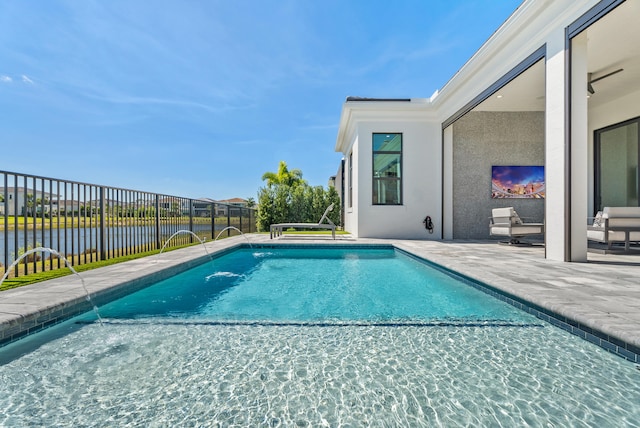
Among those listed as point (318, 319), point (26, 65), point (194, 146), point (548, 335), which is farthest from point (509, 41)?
point (194, 146)

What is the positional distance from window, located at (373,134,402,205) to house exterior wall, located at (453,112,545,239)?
5.55ft

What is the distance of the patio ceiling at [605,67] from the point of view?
457 centimetres

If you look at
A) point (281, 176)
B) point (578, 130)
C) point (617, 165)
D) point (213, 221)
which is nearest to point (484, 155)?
point (617, 165)

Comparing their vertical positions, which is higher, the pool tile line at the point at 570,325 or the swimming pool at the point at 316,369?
the pool tile line at the point at 570,325

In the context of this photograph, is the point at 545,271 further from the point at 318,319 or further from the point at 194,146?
the point at 194,146

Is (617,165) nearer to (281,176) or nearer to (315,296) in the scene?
(315,296)

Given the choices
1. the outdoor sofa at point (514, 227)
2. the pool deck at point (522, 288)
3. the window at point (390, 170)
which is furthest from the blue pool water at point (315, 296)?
the window at point (390, 170)

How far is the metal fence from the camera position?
3.38 meters

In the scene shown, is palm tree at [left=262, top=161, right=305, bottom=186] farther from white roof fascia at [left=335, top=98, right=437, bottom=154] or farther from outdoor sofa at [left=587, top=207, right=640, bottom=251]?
outdoor sofa at [left=587, top=207, right=640, bottom=251]

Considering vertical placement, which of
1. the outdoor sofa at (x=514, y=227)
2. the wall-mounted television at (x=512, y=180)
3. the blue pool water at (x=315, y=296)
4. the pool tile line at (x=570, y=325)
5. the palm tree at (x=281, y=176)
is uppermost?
the palm tree at (x=281, y=176)

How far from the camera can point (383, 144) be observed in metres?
9.19

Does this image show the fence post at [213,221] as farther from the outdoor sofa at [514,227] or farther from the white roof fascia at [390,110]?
the outdoor sofa at [514,227]

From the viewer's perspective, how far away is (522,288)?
9.41 feet

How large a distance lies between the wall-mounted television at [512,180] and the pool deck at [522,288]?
175 inches
